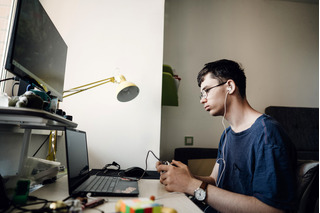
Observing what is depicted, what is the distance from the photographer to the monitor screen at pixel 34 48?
65 cm

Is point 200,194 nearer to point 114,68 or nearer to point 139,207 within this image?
point 139,207

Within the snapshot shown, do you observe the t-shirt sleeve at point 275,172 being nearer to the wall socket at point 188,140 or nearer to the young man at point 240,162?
the young man at point 240,162

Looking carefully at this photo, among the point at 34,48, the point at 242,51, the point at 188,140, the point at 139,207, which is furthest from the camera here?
the point at 242,51

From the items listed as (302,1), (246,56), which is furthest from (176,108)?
(302,1)

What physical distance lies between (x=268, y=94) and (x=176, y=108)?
121cm

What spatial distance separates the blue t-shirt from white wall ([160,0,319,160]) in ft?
4.38

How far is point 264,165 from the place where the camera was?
2.73 feet

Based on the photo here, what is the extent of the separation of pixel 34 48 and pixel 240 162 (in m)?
1.00

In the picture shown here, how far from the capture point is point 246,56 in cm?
268

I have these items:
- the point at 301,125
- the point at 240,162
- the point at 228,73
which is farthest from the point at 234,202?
the point at 301,125

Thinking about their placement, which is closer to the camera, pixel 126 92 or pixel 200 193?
pixel 200 193

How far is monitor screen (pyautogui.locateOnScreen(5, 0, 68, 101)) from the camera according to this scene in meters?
0.65

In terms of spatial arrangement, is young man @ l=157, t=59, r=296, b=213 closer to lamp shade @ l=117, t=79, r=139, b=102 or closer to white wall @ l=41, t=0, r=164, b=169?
lamp shade @ l=117, t=79, r=139, b=102

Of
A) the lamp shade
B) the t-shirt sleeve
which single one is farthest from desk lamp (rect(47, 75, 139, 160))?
the t-shirt sleeve
